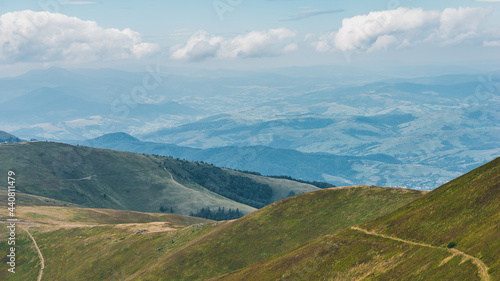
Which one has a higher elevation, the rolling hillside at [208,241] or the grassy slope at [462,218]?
the grassy slope at [462,218]

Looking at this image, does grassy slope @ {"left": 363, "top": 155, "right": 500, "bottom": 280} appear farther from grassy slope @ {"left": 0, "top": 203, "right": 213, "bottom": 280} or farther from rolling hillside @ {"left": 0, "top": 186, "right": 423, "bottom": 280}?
grassy slope @ {"left": 0, "top": 203, "right": 213, "bottom": 280}

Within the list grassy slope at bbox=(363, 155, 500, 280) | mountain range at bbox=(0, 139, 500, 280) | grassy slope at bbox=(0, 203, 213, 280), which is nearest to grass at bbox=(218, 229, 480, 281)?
mountain range at bbox=(0, 139, 500, 280)

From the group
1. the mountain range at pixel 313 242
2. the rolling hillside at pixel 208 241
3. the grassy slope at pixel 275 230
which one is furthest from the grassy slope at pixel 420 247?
the grassy slope at pixel 275 230

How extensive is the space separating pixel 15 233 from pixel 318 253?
107 metres

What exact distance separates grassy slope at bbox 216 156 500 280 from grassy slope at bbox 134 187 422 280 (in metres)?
14.8

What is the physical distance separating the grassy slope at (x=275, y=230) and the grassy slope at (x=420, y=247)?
14.8 metres

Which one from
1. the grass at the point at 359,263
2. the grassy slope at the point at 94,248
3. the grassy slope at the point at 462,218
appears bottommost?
the grassy slope at the point at 94,248

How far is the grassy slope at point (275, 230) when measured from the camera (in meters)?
83.4

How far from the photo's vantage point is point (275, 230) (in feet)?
297

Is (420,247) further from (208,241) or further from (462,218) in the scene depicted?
(208,241)

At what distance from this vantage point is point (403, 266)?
47438 millimetres

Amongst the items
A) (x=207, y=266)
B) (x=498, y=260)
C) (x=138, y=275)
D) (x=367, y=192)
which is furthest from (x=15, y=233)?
(x=498, y=260)

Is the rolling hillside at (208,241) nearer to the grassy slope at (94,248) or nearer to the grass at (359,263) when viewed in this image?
the grassy slope at (94,248)

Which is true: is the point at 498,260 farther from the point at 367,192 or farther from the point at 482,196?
the point at 367,192
